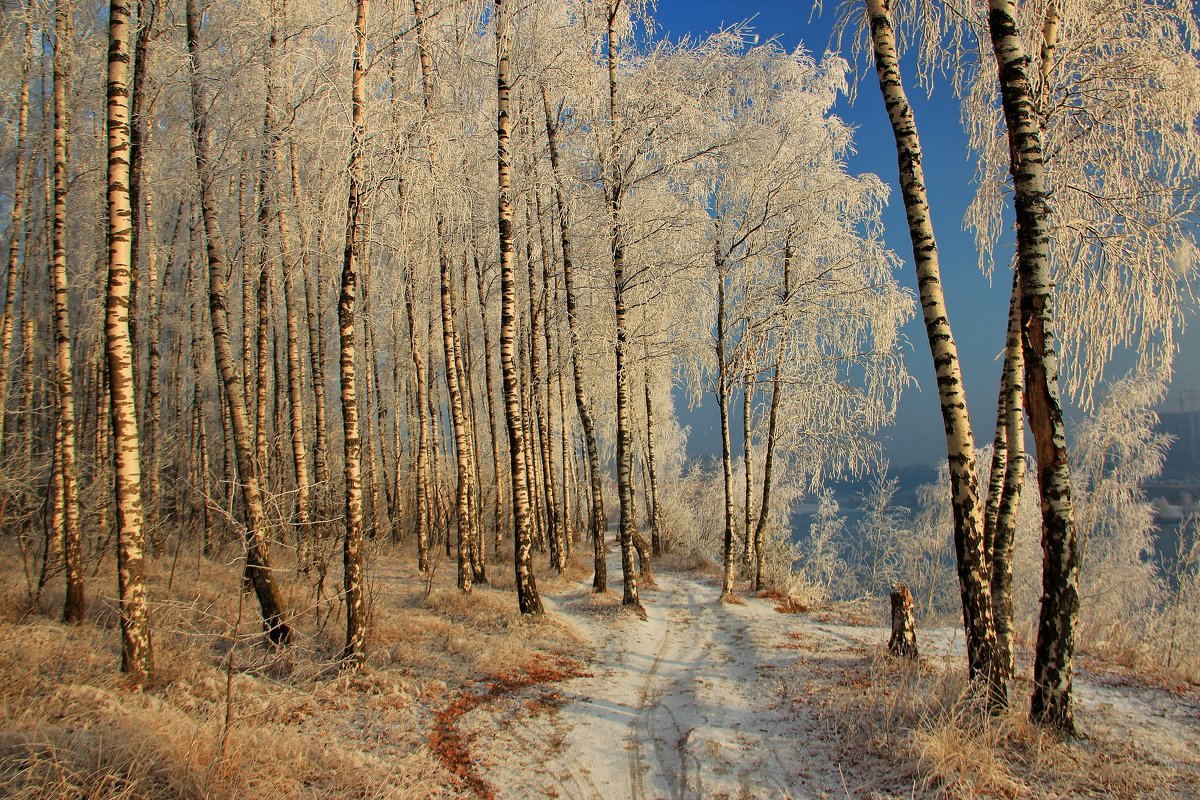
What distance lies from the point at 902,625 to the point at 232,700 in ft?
23.4

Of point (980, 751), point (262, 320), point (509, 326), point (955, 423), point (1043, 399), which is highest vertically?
point (262, 320)

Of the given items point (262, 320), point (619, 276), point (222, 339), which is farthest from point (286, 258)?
point (619, 276)

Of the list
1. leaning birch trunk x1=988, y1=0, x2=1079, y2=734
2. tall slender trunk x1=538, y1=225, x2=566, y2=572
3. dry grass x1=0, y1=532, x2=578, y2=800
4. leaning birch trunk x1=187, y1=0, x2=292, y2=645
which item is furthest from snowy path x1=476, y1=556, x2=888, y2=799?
tall slender trunk x1=538, y1=225, x2=566, y2=572

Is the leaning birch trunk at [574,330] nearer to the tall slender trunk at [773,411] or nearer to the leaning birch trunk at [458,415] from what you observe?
the leaning birch trunk at [458,415]

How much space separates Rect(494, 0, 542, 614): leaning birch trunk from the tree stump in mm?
5069

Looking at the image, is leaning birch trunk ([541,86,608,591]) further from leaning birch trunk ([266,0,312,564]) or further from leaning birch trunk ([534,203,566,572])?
leaning birch trunk ([266,0,312,564])

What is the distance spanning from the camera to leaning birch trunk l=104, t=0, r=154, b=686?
4848 mm

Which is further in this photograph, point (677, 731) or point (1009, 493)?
point (1009, 493)

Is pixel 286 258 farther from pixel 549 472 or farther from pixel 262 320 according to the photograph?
pixel 549 472

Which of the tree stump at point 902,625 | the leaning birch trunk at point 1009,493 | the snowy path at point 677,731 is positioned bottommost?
the snowy path at point 677,731

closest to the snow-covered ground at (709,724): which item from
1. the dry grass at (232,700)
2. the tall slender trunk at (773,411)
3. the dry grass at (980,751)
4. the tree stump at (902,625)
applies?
the dry grass at (980,751)

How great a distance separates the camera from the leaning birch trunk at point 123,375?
15.9 feet

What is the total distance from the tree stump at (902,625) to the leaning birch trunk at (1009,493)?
1.18 metres

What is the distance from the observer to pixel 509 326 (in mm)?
8805
